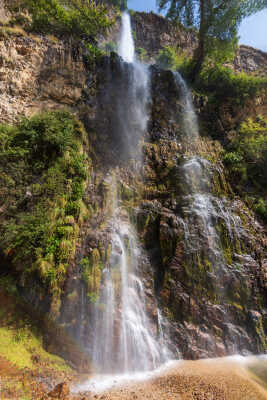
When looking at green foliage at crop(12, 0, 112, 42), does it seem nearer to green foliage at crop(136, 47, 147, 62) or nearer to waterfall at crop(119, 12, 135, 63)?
waterfall at crop(119, 12, 135, 63)

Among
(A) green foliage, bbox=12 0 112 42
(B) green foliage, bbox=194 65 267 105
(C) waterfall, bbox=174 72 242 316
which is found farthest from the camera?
(B) green foliage, bbox=194 65 267 105

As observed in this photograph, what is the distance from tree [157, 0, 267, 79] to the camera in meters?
12.1

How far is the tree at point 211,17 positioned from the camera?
12.1 meters

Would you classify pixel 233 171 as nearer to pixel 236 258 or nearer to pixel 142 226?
pixel 236 258

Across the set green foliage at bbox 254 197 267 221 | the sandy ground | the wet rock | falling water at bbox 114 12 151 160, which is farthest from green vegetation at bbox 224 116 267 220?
the wet rock

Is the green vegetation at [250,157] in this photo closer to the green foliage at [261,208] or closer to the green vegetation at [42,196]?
the green foliage at [261,208]

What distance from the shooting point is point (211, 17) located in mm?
12297

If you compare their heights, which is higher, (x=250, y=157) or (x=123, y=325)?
(x=250, y=157)

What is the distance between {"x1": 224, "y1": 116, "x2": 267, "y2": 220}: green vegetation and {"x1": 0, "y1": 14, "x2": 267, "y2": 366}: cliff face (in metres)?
0.94

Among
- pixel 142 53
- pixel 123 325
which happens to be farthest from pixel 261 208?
pixel 142 53

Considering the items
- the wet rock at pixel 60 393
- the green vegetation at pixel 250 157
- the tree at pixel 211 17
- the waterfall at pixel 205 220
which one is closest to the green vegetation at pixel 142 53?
the tree at pixel 211 17

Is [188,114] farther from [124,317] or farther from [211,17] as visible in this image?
[124,317]

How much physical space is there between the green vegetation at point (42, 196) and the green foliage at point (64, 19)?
6.00m

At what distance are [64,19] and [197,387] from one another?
16.4 meters
